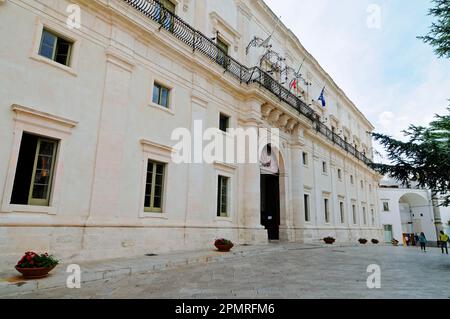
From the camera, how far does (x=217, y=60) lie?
12.4 m

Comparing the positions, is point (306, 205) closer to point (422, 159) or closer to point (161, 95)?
point (422, 159)

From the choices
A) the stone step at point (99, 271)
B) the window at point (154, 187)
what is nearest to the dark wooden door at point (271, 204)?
the stone step at point (99, 271)

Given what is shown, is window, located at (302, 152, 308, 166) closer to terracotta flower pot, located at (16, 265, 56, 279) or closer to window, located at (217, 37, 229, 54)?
window, located at (217, 37, 229, 54)

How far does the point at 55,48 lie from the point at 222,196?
8039mm

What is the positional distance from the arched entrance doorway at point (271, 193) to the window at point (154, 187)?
705cm

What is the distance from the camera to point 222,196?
12211 mm

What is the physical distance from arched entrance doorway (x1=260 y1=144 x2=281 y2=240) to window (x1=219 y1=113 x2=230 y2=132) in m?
3.17

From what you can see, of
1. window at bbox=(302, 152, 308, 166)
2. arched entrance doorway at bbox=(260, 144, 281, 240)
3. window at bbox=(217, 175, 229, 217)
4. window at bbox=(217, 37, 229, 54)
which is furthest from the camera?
window at bbox=(302, 152, 308, 166)

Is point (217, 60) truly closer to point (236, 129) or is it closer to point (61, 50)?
point (236, 129)

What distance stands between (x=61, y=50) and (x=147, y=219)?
5403 mm

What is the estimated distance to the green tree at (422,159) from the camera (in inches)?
347

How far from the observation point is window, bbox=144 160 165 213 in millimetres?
9078

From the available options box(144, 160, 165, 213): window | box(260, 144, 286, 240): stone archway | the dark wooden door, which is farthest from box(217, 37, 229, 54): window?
the dark wooden door

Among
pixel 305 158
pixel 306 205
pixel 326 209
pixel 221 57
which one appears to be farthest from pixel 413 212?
pixel 221 57
